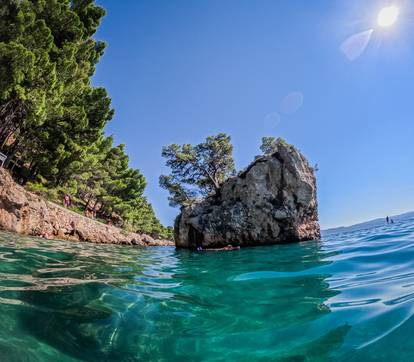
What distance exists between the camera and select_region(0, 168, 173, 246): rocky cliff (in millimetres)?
12156

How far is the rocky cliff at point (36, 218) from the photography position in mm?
12156

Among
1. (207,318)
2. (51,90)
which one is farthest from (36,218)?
(207,318)

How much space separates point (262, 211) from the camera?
19594 mm

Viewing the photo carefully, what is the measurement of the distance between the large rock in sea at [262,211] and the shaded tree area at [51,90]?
32.2 ft

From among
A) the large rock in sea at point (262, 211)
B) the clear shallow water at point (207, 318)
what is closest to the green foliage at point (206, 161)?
the large rock in sea at point (262, 211)

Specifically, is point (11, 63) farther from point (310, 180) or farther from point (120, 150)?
point (120, 150)

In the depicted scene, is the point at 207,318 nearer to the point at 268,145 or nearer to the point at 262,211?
the point at 262,211

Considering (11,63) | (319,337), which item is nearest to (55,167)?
(11,63)

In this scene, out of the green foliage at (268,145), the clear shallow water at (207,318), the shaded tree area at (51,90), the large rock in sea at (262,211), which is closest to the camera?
the clear shallow water at (207,318)

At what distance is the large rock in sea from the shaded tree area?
9.83m

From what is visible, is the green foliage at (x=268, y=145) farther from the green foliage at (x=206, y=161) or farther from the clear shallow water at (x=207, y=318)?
the clear shallow water at (x=207, y=318)

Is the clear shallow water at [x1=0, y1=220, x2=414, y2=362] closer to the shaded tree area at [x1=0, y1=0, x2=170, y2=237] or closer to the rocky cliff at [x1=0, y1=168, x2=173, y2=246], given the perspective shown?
the rocky cliff at [x1=0, y1=168, x2=173, y2=246]

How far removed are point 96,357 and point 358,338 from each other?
1.97 metres

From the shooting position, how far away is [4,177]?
12.6 m
